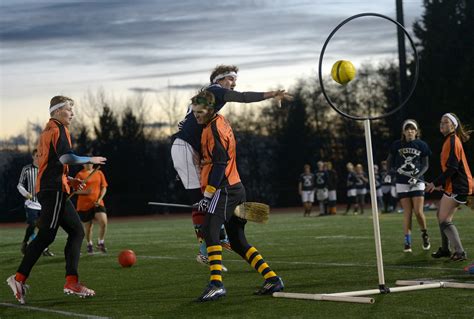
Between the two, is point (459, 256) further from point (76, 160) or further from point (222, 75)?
point (76, 160)

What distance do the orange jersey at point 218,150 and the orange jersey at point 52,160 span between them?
1555mm

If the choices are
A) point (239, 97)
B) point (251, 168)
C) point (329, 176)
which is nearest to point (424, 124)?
point (251, 168)

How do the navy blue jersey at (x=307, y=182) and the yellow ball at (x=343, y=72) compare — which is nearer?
the yellow ball at (x=343, y=72)

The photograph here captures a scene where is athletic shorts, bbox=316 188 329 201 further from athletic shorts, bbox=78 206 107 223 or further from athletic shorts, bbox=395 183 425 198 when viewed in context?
athletic shorts, bbox=395 183 425 198

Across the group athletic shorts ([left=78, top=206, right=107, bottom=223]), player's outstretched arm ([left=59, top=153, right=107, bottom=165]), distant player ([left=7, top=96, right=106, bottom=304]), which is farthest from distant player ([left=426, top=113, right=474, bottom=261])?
athletic shorts ([left=78, top=206, right=107, bottom=223])

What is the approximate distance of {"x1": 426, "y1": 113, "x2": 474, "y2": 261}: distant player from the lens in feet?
41.3

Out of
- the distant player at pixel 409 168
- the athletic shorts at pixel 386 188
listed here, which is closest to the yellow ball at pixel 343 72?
the distant player at pixel 409 168

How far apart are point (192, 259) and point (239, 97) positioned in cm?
617

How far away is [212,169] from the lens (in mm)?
9250

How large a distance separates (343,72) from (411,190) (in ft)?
21.7

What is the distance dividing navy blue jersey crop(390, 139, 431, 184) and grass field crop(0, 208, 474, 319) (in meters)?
1.43

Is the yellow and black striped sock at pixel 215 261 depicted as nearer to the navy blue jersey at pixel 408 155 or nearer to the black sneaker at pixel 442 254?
the black sneaker at pixel 442 254

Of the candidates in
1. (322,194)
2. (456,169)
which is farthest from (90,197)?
(322,194)

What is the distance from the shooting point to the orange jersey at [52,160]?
32.2 feet
